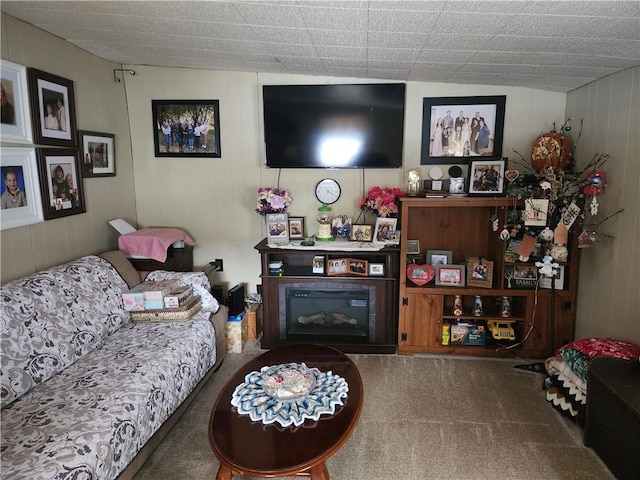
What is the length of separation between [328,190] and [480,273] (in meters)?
1.43

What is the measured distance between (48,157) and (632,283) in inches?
146

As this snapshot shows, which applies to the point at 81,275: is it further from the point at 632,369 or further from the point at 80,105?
the point at 632,369

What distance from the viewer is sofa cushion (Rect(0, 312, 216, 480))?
1624 millimetres

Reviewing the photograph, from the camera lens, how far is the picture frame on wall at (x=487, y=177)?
3.30 m

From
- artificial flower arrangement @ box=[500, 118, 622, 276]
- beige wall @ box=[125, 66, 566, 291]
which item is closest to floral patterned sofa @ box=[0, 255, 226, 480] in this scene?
beige wall @ box=[125, 66, 566, 291]

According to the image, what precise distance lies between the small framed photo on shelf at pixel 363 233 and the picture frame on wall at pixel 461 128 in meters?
0.79

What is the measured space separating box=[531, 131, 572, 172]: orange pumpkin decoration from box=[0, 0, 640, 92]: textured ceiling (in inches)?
15.3

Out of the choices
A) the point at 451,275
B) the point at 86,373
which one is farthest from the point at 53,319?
the point at 451,275

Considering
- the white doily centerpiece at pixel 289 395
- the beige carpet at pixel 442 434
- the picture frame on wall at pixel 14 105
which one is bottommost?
the beige carpet at pixel 442 434

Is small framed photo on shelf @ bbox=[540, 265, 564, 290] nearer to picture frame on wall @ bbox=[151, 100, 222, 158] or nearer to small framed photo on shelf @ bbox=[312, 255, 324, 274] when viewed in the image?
small framed photo on shelf @ bbox=[312, 255, 324, 274]

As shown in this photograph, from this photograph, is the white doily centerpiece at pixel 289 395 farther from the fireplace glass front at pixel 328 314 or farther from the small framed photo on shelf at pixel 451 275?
the small framed photo on shelf at pixel 451 275

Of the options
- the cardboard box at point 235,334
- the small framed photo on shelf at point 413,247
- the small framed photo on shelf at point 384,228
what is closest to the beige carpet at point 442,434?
the cardboard box at point 235,334

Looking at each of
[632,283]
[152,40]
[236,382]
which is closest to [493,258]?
[632,283]

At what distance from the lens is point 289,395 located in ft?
6.48
